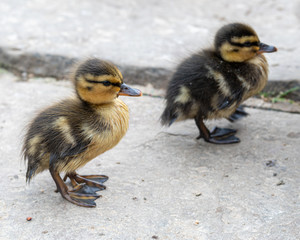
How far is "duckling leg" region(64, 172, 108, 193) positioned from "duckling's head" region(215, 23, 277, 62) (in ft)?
4.06

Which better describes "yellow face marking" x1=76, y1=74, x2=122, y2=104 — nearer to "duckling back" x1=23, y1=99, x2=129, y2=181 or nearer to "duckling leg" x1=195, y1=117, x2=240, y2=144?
"duckling back" x1=23, y1=99, x2=129, y2=181

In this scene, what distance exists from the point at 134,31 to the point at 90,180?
255cm

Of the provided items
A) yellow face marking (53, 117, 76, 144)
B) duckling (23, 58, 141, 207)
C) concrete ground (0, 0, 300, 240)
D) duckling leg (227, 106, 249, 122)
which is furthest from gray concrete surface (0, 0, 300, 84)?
yellow face marking (53, 117, 76, 144)

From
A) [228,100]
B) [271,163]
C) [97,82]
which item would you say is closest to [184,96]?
[228,100]

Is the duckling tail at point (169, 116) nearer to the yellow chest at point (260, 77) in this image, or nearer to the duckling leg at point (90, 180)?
the yellow chest at point (260, 77)

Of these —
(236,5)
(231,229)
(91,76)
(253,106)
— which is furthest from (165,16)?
(231,229)

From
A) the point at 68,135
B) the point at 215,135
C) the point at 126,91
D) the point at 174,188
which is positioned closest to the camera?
the point at 68,135

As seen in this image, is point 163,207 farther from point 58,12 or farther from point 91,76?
point 58,12

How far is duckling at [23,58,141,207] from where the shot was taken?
267 cm

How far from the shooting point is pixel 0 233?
8.32 ft

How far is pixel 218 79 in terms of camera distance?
3.31 meters

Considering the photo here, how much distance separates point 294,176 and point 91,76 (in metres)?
1.41

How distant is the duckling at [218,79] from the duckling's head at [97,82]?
674mm

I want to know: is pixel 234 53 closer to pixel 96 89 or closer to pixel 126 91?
pixel 126 91
